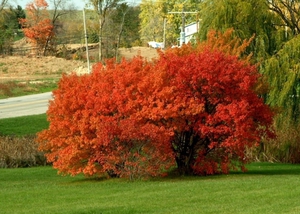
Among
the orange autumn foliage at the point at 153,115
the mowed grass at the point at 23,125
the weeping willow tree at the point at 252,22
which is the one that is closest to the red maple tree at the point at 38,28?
the mowed grass at the point at 23,125

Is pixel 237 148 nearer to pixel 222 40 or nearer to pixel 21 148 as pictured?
pixel 222 40

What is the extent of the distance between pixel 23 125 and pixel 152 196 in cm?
2293

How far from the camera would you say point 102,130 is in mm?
17875

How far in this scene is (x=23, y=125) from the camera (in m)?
36.3

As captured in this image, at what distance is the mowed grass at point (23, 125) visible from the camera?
3425 centimetres

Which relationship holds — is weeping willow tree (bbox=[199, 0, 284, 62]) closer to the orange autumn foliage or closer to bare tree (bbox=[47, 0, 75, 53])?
the orange autumn foliage

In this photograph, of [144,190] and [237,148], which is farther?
[237,148]

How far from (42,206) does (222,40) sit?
1027cm

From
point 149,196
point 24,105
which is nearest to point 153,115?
point 149,196

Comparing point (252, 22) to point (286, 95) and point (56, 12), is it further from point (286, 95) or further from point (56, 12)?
point (56, 12)

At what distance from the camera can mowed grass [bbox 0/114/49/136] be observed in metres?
34.2

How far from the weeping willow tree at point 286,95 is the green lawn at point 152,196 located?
21.0ft

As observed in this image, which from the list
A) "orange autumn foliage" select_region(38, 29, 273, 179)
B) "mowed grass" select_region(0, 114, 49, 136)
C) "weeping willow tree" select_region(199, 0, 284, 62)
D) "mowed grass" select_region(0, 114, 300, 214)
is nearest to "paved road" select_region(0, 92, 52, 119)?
"mowed grass" select_region(0, 114, 49, 136)

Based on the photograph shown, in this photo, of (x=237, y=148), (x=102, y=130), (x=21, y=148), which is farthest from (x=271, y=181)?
(x=21, y=148)
